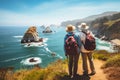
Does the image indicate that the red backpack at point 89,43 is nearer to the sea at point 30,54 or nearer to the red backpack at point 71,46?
the red backpack at point 71,46

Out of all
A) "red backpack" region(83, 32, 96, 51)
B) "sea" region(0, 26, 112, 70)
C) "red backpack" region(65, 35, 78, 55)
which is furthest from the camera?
"sea" region(0, 26, 112, 70)

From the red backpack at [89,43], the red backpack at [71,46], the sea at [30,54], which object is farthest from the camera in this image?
the sea at [30,54]

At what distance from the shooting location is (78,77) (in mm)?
6938

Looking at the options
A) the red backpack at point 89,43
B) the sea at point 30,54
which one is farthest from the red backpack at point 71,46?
the sea at point 30,54

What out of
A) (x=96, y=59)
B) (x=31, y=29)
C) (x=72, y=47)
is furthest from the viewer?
(x=31, y=29)

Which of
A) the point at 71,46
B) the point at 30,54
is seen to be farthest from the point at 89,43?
the point at 30,54

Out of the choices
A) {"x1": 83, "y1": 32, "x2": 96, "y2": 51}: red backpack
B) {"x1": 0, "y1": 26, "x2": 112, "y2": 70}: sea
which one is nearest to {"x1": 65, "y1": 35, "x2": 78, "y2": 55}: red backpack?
{"x1": 83, "y1": 32, "x2": 96, "y2": 51}: red backpack

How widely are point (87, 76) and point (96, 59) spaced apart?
5.01 metres

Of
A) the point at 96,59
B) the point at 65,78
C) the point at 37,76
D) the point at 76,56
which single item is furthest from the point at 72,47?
the point at 96,59

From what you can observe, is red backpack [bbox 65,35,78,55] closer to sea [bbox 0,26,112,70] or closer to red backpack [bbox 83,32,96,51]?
red backpack [bbox 83,32,96,51]

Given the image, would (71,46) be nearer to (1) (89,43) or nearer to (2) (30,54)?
(1) (89,43)

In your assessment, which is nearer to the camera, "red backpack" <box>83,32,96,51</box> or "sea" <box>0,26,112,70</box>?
"red backpack" <box>83,32,96,51</box>

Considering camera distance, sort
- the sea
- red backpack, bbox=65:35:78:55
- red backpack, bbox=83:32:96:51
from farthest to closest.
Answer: the sea
red backpack, bbox=83:32:96:51
red backpack, bbox=65:35:78:55

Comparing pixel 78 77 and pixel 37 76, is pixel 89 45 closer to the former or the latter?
pixel 78 77
